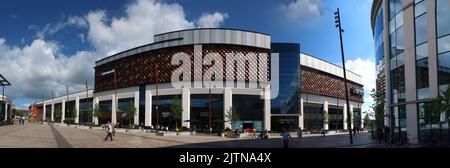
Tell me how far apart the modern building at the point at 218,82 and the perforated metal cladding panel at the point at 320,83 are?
259mm

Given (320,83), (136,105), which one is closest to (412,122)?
(136,105)

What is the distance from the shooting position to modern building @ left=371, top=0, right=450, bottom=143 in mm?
27391

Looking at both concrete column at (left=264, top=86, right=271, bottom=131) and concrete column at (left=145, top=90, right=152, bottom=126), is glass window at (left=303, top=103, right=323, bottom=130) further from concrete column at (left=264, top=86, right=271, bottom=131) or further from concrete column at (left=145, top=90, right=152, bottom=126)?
concrete column at (left=145, top=90, right=152, bottom=126)

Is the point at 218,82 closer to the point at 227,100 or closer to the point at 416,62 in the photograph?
the point at 227,100

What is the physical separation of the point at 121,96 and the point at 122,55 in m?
9.70

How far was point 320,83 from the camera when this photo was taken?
326ft

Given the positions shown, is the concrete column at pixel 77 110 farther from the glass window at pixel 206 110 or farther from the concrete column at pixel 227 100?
the concrete column at pixel 227 100

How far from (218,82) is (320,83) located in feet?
107

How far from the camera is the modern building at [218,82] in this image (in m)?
77.4

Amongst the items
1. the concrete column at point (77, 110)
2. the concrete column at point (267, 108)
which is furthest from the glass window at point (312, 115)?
the concrete column at point (77, 110)

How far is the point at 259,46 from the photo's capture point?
81.9m

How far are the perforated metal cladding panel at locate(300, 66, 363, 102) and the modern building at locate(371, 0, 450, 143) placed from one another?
55.2 metres

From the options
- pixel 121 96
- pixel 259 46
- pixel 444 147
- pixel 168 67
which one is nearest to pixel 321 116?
pixel 259 46
